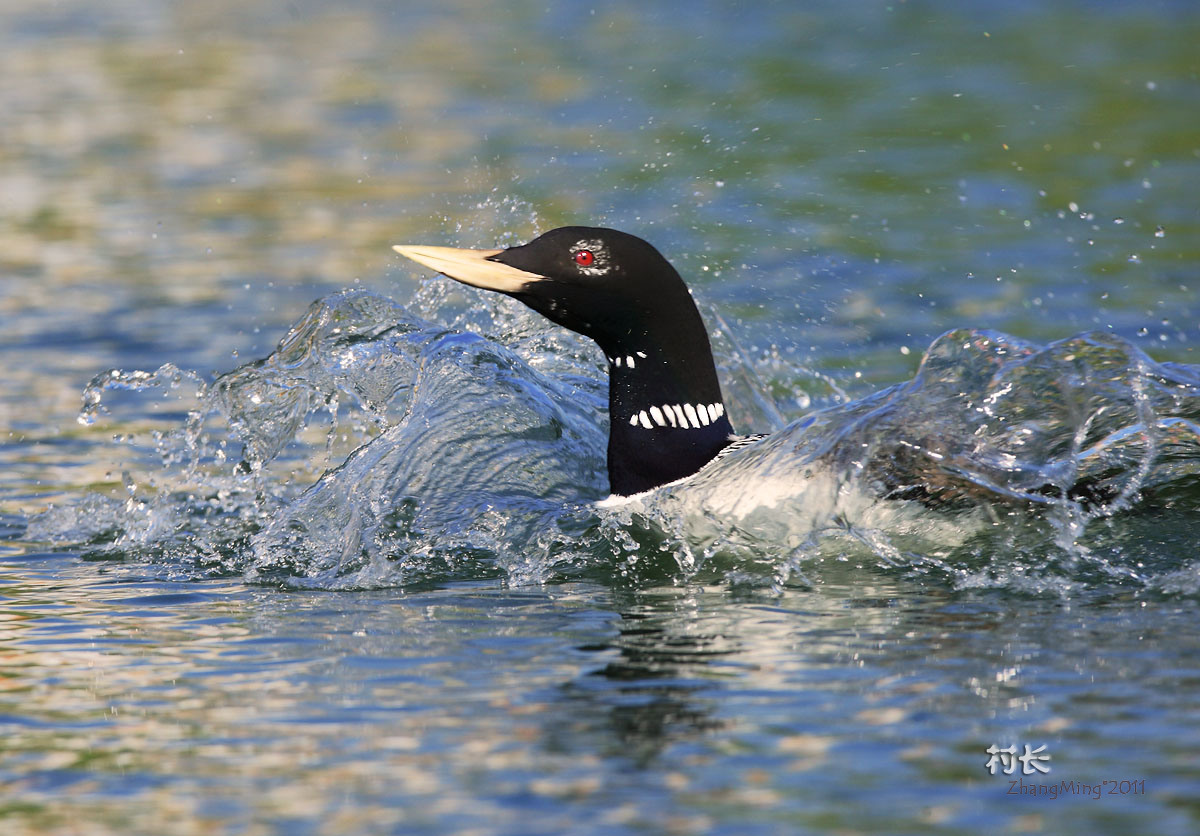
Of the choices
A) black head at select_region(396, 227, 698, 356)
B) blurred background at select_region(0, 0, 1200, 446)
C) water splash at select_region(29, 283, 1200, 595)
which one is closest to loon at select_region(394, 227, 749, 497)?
black head at select_region(396, 227, 698, 356)

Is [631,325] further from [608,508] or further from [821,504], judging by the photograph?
[821,504]

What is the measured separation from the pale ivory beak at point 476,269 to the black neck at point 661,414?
420mm

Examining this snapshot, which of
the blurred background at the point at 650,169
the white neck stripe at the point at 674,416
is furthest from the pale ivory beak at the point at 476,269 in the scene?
the blurred background at the point at 650,169

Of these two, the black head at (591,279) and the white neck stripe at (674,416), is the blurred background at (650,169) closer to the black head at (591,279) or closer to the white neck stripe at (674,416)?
the white neck stripe at (674,416)

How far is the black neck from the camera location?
582cm

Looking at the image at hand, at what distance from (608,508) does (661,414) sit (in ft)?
1.19

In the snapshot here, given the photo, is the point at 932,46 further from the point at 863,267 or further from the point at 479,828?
the point at 479,828

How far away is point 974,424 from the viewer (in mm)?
5574

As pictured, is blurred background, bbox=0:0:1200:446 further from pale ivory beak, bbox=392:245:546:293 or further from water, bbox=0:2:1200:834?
pale ivory beak, bbox=392:245:546:293

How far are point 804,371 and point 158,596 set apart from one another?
165 inches

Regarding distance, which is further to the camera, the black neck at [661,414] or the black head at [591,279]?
the black neck at [661,414]

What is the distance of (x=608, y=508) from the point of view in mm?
5840

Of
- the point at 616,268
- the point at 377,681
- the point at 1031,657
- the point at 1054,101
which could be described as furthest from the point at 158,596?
the point at 1054,101

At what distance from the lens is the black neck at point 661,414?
582cm
